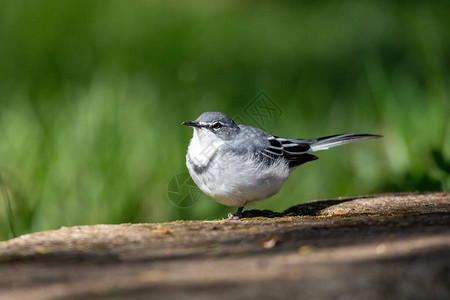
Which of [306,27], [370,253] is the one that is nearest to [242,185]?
[370,253]

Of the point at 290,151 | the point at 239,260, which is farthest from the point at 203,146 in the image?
the point at 239,260

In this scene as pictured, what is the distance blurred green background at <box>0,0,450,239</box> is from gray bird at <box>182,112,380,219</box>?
3.49ft

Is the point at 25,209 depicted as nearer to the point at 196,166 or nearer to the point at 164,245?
the point at 196,166

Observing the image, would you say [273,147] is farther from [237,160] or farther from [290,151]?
[237,160]

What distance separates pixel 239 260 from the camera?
9.04 feet

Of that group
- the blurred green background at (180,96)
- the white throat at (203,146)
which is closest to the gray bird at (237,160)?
the white throat at (203,146)

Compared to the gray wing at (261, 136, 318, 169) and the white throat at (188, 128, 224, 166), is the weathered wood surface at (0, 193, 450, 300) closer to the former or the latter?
the white throat at (188, 128, 224, 166)

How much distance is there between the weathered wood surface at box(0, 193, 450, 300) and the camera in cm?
230

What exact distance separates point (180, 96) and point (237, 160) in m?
2.93

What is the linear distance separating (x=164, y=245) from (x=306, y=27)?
963cm

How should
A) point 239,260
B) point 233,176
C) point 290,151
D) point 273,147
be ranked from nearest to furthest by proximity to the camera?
point 239,260
point 233,176
point 273,147
point 290,151

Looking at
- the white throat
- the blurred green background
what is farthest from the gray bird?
the blurred green background

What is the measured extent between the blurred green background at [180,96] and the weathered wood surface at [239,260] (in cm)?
210

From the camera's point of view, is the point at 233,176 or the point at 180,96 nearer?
the point at 233,176
